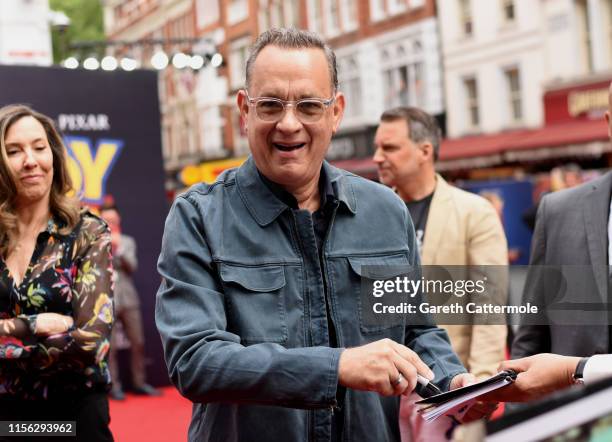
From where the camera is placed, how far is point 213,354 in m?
1.90

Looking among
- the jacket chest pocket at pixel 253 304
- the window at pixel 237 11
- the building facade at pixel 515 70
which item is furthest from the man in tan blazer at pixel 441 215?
Answer: the window at pixel 237 11

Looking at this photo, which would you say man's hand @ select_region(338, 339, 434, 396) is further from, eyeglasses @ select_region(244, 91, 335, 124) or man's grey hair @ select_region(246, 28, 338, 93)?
man's grey hair @ select_region(246, 28, 338, 93)

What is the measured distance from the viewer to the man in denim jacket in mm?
1997

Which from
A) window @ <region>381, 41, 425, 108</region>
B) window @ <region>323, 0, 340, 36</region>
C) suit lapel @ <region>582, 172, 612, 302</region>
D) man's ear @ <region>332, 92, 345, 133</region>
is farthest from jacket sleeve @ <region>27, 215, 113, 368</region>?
window @ <region>323, 0, 340, 36</region>

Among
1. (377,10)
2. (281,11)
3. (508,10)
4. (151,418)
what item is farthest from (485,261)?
(281,11)

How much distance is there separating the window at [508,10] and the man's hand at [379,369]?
909 inches

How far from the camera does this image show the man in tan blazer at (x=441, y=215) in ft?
13.0

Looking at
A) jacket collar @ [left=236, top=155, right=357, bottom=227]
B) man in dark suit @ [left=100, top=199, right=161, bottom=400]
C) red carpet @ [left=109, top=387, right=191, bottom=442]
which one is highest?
jacket collar @ [left=236, top=155, right=357, bottom=227]

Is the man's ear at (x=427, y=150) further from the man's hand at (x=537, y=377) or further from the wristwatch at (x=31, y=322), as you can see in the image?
the man's hand at (x=537, y=377)

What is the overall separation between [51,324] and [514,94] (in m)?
22.1

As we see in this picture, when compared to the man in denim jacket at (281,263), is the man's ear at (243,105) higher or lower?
higher

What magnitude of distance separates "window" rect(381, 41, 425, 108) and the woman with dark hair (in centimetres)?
2400

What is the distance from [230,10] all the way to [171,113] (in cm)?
747
